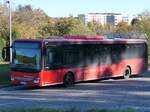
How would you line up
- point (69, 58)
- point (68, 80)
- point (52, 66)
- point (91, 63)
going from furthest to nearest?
point (91, 63) → point (69, 58) → point (68, 80) → point (52, 66)

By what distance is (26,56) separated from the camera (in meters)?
25.7

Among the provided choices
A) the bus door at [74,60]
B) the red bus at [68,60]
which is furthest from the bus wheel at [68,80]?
the bus door at [74,60]

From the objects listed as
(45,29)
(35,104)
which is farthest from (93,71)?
(45,29)

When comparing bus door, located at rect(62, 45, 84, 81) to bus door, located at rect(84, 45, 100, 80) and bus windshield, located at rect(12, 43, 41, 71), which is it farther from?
bus windshield, located at rect(12, 43, 41, 71)

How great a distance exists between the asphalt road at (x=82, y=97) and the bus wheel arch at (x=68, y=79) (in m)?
0.36

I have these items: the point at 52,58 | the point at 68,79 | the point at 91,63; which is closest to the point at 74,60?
the point at 68,79

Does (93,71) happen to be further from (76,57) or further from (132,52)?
→ (132,52)

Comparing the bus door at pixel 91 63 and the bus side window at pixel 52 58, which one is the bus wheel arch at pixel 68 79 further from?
the bus door at pixel 91 63

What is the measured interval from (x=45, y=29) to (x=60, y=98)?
67.1 metres

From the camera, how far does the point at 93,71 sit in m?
28.9

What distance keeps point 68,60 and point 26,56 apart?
2295 mm

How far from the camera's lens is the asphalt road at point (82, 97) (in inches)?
714

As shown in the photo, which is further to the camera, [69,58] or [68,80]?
[69,58]

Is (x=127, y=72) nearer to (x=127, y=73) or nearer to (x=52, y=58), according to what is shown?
(x=127, y=73)
